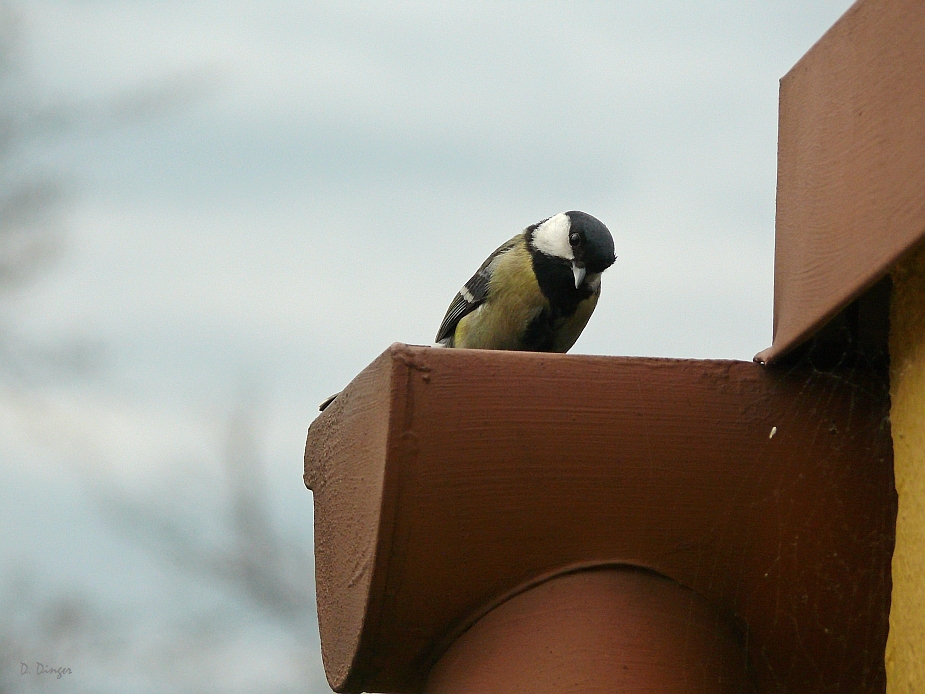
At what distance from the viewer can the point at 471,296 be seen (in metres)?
3.47

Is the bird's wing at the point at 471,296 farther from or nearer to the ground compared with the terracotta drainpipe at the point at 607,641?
farther from the ground

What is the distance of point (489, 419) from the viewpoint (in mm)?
1459

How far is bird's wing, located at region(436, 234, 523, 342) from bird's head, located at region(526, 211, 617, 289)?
5.6 inches

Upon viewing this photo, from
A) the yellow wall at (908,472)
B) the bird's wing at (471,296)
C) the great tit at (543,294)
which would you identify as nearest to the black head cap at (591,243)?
the great tit at (543,294)

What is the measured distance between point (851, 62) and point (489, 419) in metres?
0.58

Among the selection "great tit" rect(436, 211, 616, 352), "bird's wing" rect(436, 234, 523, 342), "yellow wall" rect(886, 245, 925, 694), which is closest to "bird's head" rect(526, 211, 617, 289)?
"great tit" rect(436, 211, 616, 352)

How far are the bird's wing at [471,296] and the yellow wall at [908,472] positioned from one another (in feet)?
6.61

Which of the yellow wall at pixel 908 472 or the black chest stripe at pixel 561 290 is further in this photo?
the black chest stripe at pixel 561 290

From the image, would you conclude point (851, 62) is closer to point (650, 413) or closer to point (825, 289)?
point (825, 289)

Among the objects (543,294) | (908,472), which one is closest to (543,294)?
(543,294)

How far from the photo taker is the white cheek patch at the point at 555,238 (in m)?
3.42

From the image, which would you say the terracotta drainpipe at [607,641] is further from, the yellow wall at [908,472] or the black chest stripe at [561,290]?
the black chest stripe at [561,290]

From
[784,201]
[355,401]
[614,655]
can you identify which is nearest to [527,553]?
[614,655]

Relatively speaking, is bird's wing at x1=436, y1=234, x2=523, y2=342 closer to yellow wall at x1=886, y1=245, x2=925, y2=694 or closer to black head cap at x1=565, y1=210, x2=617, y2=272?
black head cap at x1=565, y1=210, x2=617, y2=272
